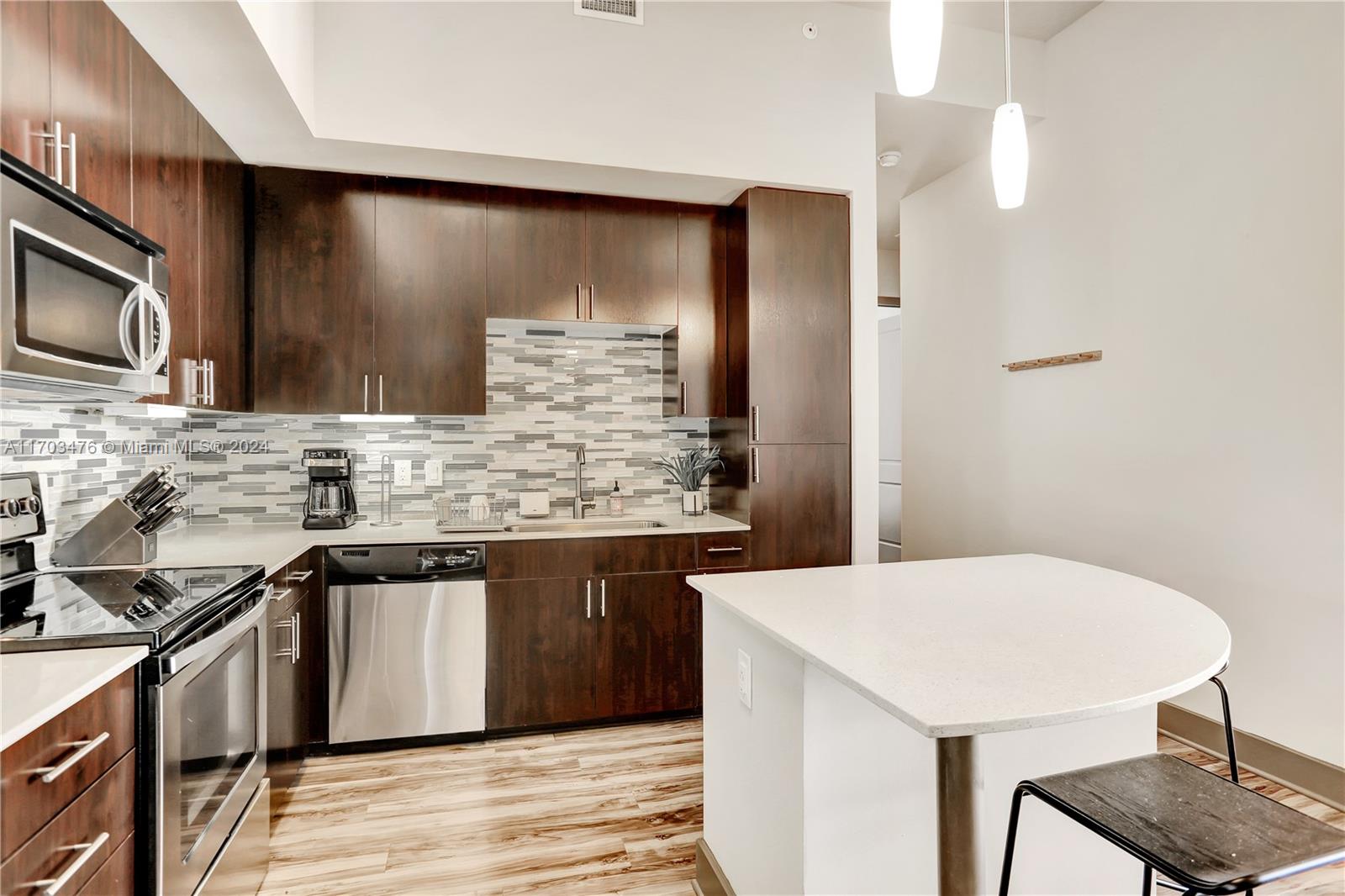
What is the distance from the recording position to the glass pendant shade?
173cm

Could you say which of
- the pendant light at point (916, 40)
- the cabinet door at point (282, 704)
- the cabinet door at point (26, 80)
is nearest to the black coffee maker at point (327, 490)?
the cabinet door at point (282, 704)

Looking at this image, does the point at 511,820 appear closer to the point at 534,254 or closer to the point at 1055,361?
the point at 534,254

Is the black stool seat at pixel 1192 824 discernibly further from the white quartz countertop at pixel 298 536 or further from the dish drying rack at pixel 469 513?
the dish drying rack at pixel 469 513

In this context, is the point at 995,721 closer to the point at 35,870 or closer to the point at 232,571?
the point at 35,870

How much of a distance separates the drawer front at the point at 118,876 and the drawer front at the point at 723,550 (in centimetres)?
220

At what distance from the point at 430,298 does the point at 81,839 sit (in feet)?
7.67

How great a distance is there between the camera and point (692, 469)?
3676 mm

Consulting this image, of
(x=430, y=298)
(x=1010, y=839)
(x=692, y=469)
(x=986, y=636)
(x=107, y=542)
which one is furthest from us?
(x=692, y=469)

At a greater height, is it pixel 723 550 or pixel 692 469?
pixel 692 469

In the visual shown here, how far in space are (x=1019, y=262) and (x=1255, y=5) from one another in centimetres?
137

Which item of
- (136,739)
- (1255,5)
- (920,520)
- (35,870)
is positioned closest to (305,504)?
(136,739)

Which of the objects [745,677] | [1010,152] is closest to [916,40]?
[1010,152]

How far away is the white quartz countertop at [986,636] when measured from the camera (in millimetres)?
1068

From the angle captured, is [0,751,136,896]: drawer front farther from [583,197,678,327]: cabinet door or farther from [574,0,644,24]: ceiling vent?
[574,0,644,24]: ceiling vent
